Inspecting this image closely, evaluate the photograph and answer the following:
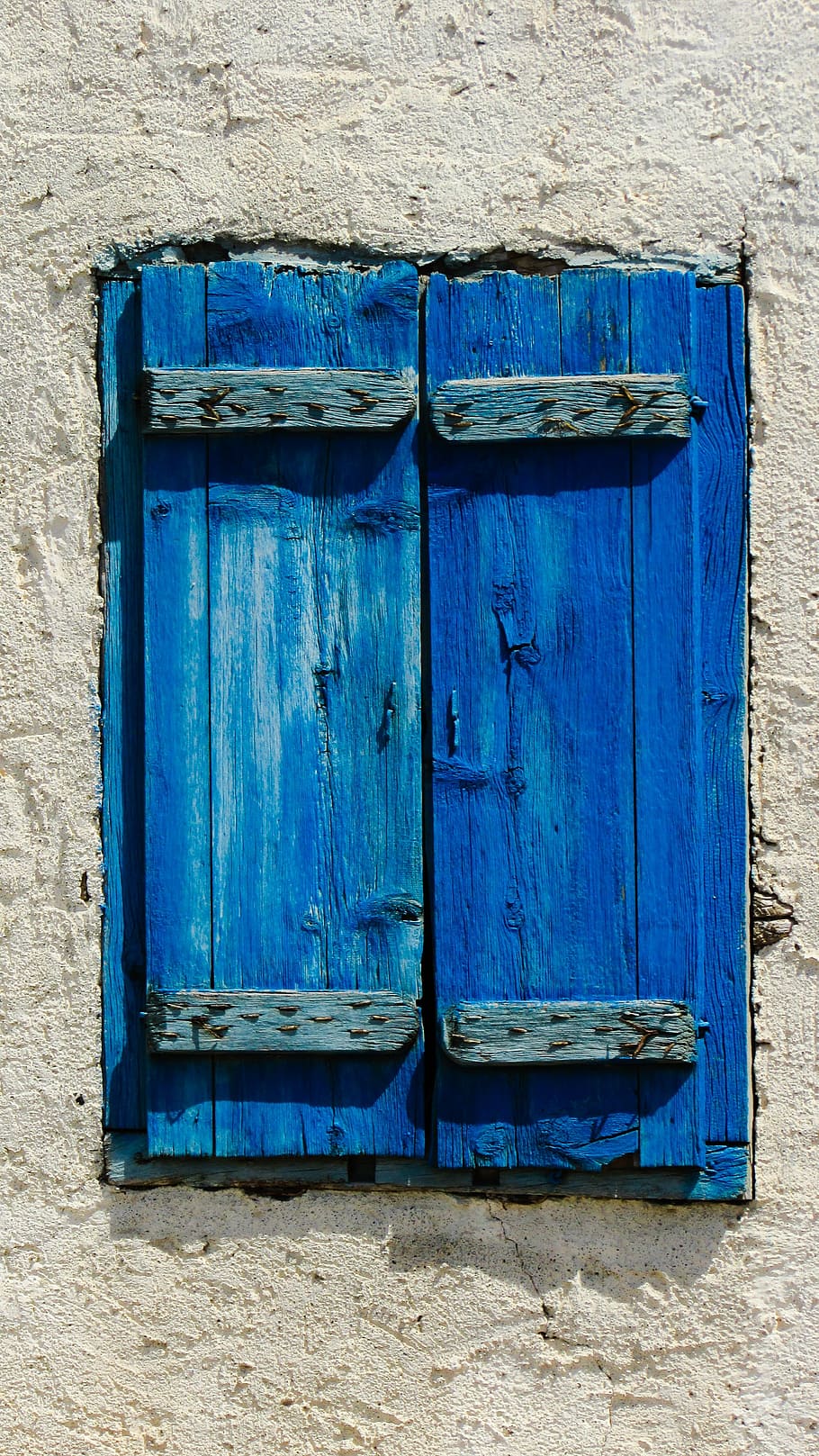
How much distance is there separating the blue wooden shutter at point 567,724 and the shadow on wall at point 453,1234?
134 millimetres

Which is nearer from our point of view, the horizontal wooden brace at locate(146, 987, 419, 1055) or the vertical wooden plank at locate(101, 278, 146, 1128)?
the horizontal wooden brace at locate(146, 987, 419, 1055)

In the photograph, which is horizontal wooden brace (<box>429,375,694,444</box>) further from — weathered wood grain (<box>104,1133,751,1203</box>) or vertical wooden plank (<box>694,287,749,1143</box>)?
weathered wood grain (<box>104,1133,751,1203</box>)

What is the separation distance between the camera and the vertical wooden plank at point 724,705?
1995 mm

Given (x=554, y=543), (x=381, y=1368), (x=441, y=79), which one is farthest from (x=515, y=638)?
(x=381, y=1368)

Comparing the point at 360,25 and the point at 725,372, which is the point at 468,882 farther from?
the point at 360,25

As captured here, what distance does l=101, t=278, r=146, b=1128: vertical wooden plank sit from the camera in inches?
80.0

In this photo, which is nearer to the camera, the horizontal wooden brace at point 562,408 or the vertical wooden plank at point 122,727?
the horizontal wooden brace at point 562,408

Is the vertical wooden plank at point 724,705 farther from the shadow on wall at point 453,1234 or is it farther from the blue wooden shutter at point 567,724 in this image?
the shadow on wall at point 453,1234

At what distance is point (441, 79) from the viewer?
2.03m

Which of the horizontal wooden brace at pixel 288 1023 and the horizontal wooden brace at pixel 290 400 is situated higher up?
the horizontal wooden brace at pixel 290 400

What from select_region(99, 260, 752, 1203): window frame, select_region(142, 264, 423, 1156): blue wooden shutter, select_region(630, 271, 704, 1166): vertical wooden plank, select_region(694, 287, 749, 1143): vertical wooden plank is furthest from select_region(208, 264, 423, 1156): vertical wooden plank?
select_region(694, 287, 749, 1143): vertical wooden plank

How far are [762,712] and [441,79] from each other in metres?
1.27

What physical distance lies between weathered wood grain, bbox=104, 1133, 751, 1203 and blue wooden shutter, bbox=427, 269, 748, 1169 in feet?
0.21

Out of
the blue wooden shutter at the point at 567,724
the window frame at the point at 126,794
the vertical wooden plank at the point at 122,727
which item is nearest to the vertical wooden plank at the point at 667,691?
the blue wooden shutter at the point at 567,724
